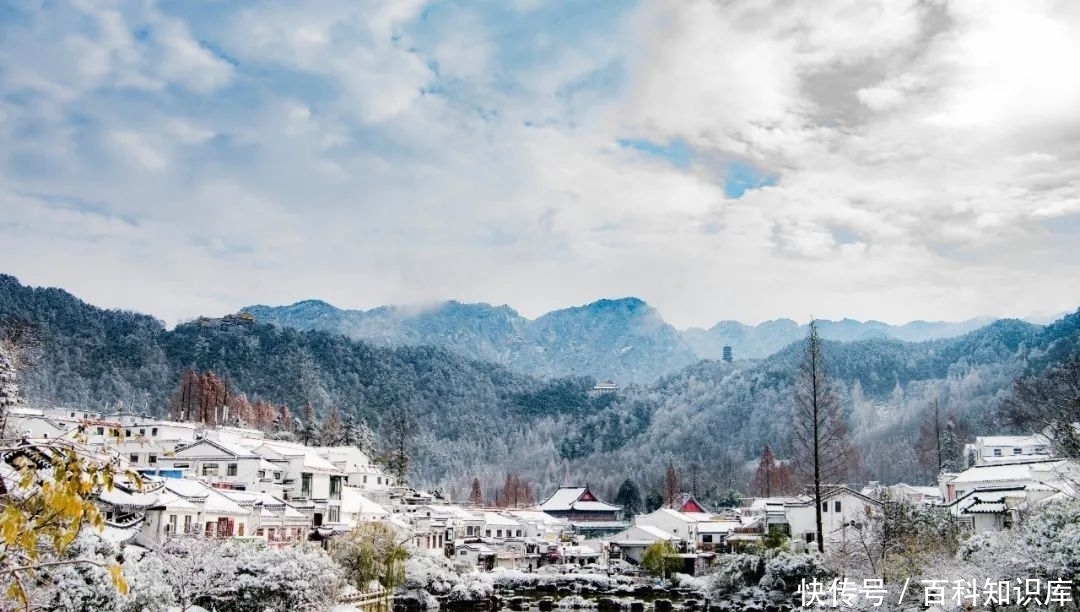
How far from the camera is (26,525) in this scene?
5691 millimetres

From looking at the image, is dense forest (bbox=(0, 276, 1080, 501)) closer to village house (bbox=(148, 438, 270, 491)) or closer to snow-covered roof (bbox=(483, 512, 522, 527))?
snow-covered roof (bbox=(483, 512, 522, 527))

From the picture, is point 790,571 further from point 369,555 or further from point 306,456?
point 306,456

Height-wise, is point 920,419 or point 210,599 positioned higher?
point 920,419

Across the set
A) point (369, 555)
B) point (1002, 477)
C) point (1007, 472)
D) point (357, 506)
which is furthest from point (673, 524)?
point (369, 555)

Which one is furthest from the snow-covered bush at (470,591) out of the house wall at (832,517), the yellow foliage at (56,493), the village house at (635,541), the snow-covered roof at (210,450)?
the yellow foliage at (56,493)

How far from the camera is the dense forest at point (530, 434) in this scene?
13350 centimetres

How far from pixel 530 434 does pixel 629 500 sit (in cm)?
9128

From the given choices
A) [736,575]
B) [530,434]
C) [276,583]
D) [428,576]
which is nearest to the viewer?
[276,583]

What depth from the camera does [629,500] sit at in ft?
359

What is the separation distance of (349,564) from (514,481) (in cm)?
7949

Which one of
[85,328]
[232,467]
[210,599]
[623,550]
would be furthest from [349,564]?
[85,328]

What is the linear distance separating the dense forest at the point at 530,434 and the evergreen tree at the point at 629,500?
39.8 ft

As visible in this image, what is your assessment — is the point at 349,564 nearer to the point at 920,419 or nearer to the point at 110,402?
the point at 110,402

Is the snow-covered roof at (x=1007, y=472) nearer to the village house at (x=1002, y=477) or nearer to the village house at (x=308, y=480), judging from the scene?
the village house at (x=1002, y=477)
